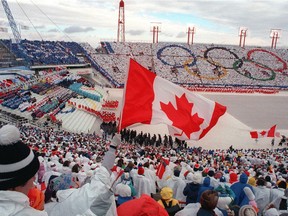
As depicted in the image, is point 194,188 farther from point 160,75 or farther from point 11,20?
point 11,20

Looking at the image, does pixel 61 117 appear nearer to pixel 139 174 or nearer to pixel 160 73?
pixel 139 174

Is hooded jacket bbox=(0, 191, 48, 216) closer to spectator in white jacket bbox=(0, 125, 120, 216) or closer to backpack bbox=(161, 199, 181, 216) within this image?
spectator in white jacket bbox=(0, 125, 120, 216)

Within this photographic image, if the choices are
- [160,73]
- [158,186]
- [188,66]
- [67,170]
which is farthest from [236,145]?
[188,66]

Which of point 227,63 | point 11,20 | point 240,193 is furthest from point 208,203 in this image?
point 11,20

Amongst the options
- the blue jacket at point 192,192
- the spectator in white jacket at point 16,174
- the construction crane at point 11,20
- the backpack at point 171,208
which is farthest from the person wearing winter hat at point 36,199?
the construction crane at point 11,20

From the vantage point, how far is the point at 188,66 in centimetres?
4662

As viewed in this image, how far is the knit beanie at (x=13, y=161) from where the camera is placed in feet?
4.90

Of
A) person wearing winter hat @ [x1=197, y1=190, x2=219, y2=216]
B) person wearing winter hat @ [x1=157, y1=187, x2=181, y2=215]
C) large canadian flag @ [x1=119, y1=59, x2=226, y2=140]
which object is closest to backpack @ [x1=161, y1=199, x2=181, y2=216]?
person wearing winter hat @ [x1=157, y1=187, x2=181, y2=215]

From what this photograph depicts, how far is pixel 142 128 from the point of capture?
19859mm

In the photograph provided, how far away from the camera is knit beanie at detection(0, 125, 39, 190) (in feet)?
4.90

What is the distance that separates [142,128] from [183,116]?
1473 centimetres

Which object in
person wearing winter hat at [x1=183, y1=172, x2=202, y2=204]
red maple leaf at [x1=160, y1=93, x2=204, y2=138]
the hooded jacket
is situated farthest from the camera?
red maple leaf at [x1=160, y1=93, x2=204, y2=138]

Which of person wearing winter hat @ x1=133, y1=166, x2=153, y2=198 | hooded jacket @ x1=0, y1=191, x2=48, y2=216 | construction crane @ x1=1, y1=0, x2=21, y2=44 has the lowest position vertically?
person wearing winter hat @ x1=133, y1=166, x2=153, y2=198

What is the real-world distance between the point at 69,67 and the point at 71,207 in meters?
39.3
